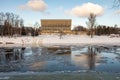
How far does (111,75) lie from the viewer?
12234mm

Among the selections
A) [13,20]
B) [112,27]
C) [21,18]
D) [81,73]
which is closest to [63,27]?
[112,27]

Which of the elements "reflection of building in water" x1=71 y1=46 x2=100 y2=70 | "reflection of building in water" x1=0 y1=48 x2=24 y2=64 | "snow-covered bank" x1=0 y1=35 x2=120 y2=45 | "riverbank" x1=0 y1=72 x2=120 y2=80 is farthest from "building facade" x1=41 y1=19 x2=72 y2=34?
"riverbank" x1=0 y1=72 x2=120 y2=80

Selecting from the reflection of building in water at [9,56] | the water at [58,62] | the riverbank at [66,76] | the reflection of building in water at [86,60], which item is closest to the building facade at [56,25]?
the reflection of building in water at [9,56]

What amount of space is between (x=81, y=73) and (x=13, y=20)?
2934 inches

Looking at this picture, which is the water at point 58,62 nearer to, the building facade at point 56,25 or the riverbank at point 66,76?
the riverbank at point 66,76

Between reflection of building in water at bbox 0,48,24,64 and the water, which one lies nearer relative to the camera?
the water

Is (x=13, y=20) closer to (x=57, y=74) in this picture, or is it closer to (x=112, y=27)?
(x=112, y=27)

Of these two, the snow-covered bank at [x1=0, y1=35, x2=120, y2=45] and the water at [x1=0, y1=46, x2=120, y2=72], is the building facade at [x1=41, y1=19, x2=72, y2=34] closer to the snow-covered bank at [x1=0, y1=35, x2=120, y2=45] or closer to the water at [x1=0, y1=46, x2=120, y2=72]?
the snow-covered bank at [x1=0, y1=35, x2=120, y2=45]

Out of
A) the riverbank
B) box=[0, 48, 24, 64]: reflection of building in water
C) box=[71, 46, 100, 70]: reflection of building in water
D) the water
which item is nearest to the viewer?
the riverbank

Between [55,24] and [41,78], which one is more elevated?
[55,24]

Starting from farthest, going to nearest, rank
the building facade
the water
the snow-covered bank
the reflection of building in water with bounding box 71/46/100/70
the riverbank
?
the building facade < the snow-covered bank < the reflection of building in water with bounding box 71/46/100/70 < the water < the riverbank

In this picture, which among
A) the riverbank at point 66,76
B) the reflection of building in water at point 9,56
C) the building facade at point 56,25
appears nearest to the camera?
the riverbank at point 66,76

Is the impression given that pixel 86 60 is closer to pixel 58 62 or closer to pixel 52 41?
pixel 58 62

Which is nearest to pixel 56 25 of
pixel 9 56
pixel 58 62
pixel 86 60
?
pixel 9 56
